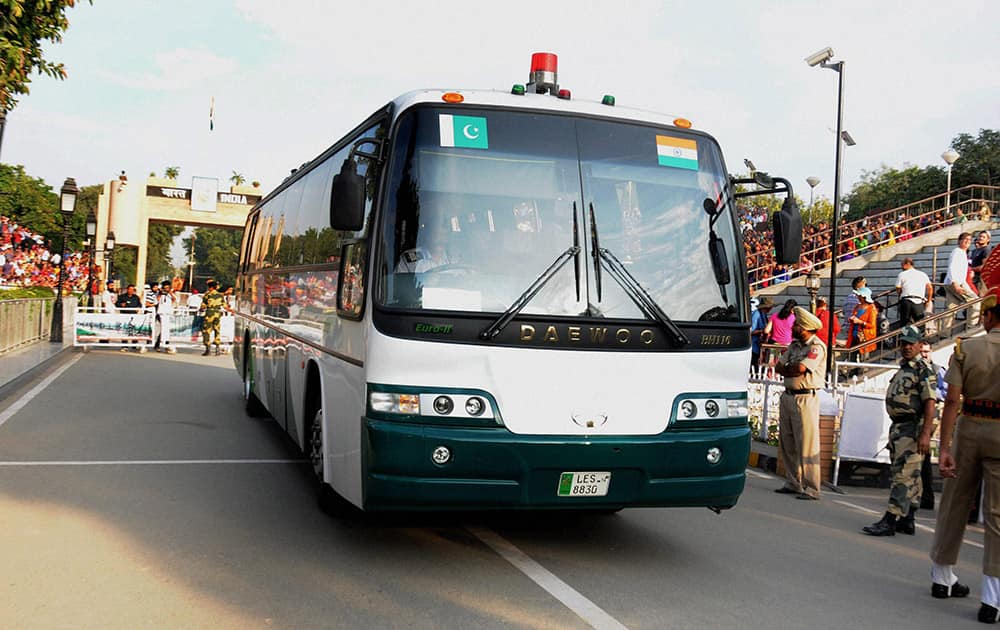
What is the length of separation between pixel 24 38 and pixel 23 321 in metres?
14.4

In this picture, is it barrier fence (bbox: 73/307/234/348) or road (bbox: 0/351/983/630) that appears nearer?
road (bbox: 0/351/983/630)

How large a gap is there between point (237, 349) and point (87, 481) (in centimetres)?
731

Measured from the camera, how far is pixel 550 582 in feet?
19.0

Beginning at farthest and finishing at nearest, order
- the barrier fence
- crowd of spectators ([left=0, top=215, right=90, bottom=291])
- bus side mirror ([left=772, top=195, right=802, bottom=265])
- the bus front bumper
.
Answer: crowd of spectators ([left=0, top=215, right=90, bottom=291]) → the barrier fence → bus side mirror ([left=772, top=195, right=802, bottom=265]) → the bus front bumper

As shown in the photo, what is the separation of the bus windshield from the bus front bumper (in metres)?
0.75

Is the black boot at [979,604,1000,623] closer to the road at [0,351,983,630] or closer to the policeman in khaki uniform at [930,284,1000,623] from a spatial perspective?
the policeman in khaki uniform at [930,284,1000,623]

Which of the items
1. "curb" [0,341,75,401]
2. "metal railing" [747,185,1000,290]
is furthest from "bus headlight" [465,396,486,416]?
"metal railing" [747,185,1000,290]

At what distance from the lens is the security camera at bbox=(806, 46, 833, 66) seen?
19.0 m

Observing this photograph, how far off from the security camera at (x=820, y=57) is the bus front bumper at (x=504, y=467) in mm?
15102

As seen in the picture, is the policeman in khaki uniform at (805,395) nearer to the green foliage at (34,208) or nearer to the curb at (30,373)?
the curb at (30,373)

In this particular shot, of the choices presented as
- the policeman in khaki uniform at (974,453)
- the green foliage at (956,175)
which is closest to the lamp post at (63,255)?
the policeman in khaki uniform at (974,453)

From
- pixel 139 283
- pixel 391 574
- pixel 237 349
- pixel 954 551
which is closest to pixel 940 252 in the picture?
pixel 237 349

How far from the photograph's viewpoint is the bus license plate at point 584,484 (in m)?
5.81

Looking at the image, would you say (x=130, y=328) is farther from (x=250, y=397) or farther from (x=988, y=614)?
(x=988, y=614)
